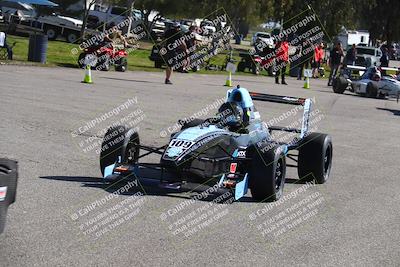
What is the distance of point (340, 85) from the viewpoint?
1296 inches

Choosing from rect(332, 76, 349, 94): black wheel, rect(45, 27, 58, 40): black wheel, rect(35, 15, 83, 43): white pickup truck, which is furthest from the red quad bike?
rect(45, 27, 58, 40): black wheel

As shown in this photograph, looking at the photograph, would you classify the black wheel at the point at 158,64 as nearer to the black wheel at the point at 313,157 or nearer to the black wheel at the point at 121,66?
the black wheel at the point at 121,66

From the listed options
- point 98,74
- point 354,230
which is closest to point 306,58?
point 98,74

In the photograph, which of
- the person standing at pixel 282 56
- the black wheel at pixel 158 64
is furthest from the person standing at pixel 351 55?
the black wheel at pixel 158 64

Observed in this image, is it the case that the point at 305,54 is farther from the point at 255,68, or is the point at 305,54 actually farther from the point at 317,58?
the point at 255,68

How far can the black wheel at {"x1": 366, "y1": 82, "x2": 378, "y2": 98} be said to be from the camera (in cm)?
3231

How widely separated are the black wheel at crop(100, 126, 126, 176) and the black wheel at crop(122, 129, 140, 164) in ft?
0.22

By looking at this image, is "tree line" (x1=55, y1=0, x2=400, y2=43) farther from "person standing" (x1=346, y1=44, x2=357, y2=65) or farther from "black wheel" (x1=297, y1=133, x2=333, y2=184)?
"black wheel" (x1=297, y1=133, x2=333, y2=184)

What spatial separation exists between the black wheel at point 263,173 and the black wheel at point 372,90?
23.3 meters

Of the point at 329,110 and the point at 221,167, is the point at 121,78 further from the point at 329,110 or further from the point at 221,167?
the point at 221,167

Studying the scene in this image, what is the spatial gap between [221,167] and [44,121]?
6.62 meters

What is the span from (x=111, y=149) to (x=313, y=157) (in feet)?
10.2

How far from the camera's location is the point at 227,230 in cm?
836

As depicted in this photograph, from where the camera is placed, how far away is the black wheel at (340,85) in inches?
1293
